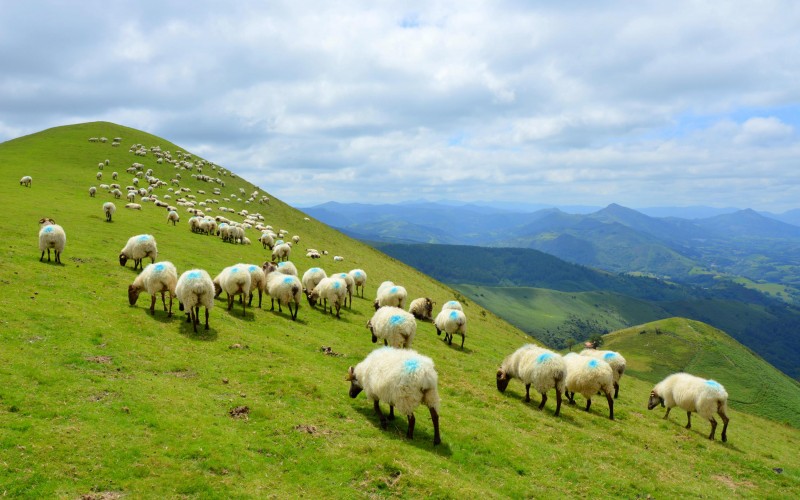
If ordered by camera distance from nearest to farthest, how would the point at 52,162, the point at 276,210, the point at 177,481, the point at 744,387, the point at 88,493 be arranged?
the point at 88,493
the point at 177,481
the point at 52,162
the point at 276,210
the point at 744,387

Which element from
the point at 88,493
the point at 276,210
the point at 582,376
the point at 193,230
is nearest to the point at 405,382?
the point at 88,493

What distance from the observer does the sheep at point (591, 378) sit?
858 inches

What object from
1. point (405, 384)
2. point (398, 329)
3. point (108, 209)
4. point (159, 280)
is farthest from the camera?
point (108, 209)

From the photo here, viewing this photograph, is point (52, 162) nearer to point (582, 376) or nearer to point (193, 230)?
point (193, 230)

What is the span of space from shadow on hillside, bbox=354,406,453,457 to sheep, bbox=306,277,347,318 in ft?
47.7

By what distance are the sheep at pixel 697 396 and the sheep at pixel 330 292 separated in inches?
892

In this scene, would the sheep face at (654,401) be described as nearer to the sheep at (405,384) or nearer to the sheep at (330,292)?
the sheep at (405,384)

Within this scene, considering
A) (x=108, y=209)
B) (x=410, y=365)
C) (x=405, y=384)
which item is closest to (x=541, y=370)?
(x=410, y=365)

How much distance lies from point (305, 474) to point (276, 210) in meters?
90.8

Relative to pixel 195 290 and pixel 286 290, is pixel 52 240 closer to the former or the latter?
pixel 195 290

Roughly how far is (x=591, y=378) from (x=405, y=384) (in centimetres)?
1272

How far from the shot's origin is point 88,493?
10.1 metres

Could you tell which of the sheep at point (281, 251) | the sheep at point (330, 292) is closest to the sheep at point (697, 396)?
the sheep at point (330, 292)

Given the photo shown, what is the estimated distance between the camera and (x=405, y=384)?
1430cm
